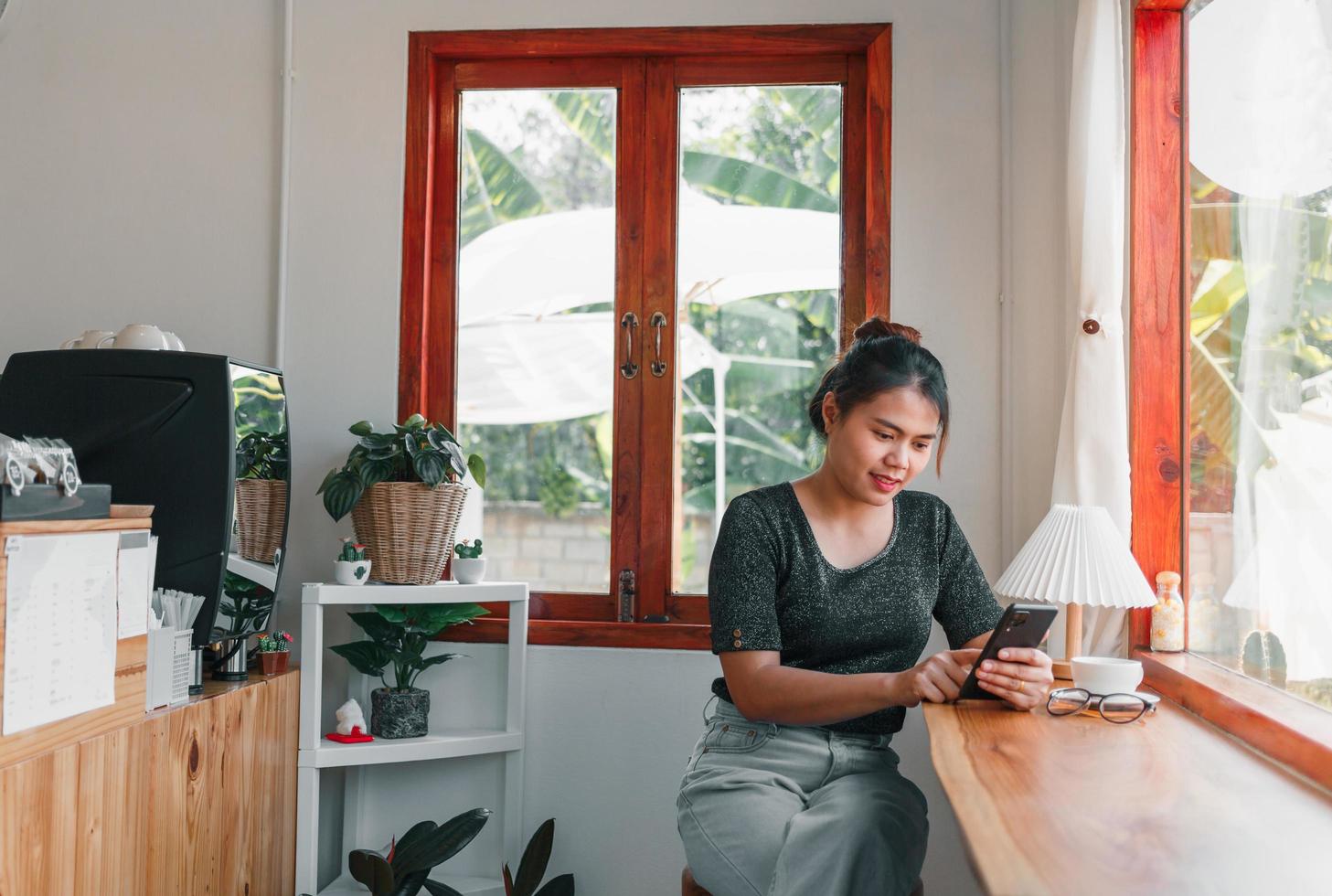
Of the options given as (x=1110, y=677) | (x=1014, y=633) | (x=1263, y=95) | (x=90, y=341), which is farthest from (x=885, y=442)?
(x=90, y=341)

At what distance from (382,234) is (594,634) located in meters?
1.06

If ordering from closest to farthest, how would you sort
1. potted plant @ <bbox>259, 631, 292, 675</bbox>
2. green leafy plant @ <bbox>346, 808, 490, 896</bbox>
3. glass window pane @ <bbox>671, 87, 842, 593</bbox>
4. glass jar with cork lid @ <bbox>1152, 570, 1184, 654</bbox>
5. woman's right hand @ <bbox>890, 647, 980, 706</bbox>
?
woman's right hand @ <bbox>890, 647, 980, 706</bbox> < glass jar with cork lid @ <bbox>1152, 570, 1184, 654</bbox> < green leafy plant @ <bbox>346, 808, 490, 896</bbox> < potted plant @ <bbox>259, 631, 292, 675</bbox> < glass window pane @ <bbox>671, 87, 842, 593</bbox>

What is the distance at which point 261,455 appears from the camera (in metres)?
2.42

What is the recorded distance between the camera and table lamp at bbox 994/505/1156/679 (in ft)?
6.33

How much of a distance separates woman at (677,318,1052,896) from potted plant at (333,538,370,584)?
952mm

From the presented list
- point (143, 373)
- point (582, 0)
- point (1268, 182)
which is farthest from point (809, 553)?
point (582, 0)

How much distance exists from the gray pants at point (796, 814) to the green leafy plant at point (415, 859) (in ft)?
2.46

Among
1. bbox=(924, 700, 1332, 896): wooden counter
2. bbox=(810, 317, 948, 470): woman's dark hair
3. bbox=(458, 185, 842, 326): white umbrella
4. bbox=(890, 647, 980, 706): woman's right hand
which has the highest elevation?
bbox=(458, 185, 842, 326): white umbrella

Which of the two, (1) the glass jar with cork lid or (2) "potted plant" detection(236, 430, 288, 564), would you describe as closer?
(1) the glass jar with cork lid

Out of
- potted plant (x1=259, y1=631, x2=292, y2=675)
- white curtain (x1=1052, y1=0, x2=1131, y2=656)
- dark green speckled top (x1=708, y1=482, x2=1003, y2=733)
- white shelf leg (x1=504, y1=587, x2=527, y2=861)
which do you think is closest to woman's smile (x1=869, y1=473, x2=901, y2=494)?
dark green speckled top (x1=708, y1=482, x2=1003, y2=733)

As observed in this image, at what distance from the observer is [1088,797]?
46.7 inches

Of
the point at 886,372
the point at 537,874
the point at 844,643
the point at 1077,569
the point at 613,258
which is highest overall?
the point at 613,258

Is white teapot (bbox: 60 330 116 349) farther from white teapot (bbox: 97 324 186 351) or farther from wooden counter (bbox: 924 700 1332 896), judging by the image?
wooden counter (bbox: 924 700 1332 896)

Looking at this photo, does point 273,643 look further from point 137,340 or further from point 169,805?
point 137,340
